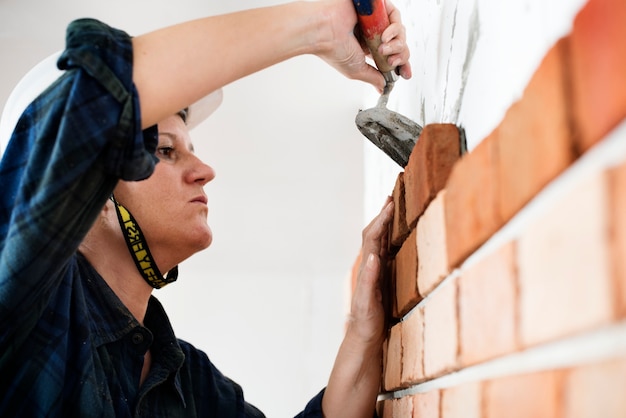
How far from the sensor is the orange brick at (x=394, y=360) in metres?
1.12

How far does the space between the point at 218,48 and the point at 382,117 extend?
1.31 feet

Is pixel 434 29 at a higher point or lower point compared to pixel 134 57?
higher

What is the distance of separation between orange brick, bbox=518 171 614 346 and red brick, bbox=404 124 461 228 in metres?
0.33

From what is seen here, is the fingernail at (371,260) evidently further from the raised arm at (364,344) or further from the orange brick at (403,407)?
the orange brick at (403,407)

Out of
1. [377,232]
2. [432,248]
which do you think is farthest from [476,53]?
[377,232]

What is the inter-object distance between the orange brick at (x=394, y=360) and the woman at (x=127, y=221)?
5cm

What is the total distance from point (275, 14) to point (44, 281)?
494 millimetres

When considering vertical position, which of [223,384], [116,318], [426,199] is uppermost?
[426,199]

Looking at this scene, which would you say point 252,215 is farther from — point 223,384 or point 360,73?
point 360,73

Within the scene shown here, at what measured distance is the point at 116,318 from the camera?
1378mm

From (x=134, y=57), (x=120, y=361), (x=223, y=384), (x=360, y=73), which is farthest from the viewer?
(x=223, y=384)

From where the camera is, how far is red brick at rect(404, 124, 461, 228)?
2.78 feet

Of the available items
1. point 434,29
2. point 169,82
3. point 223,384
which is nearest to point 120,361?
point 223,384

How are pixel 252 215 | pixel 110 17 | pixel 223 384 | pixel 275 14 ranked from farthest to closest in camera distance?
pixel 252 215
pixel 110 17
pixel 223 384
pixel 275 14
